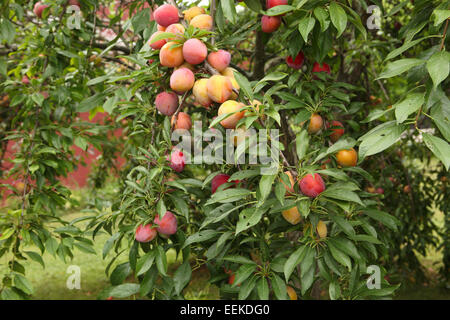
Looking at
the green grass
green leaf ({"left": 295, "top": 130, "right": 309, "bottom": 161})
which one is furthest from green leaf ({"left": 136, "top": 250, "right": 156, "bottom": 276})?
the green grass

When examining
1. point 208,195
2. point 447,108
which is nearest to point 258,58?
point 208,195

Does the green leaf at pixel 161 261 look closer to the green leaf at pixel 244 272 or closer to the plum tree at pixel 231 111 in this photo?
the green leaf at pixel 244 272

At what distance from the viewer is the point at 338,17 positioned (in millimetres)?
858

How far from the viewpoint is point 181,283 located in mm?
907

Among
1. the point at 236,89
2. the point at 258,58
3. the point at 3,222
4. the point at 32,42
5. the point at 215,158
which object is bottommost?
the point at 3,222

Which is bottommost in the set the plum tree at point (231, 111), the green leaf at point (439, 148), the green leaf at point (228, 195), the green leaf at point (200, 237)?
the green leaf at point (200, 237)

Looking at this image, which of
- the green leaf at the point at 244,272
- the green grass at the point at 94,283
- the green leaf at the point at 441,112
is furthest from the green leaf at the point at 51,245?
the green grass at the point at 94,283

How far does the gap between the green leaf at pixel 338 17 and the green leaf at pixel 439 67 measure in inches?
8.0

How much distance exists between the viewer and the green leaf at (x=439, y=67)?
69 centimetres

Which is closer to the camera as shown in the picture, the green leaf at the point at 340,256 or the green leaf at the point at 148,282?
the green leaf at the point at 340,256

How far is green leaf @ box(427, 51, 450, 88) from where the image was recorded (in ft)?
2.28

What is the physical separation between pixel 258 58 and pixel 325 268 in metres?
0.95
